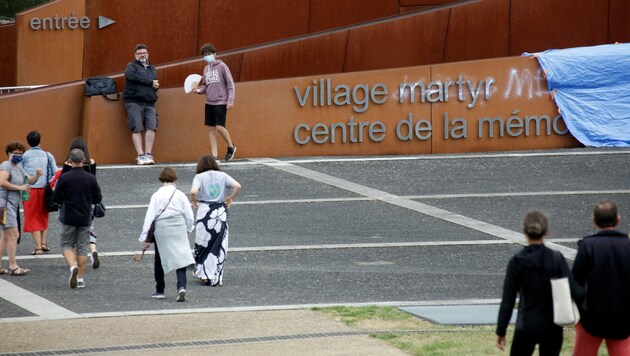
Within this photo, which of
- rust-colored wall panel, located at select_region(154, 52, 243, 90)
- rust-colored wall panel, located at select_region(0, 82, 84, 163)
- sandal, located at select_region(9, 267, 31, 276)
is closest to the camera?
sandal, located at select_region(9, 267, 31, 276)

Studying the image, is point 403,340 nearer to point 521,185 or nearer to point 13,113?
point 521,185

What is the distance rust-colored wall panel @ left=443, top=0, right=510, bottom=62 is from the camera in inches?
950

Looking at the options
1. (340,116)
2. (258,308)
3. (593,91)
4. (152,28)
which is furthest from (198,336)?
(152,28)

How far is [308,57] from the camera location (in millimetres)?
23828

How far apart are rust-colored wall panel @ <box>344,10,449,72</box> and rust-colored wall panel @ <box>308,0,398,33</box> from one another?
1.35m

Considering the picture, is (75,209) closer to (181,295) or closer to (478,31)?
(181,295)

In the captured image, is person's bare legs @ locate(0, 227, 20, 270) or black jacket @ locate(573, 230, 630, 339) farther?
person's bare legs @ locate(0, 227, 20, 270)

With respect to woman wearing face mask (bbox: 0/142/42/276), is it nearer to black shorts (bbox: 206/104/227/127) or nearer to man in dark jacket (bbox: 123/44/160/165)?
man in dark jacket (bbox: 123/44/160/165)

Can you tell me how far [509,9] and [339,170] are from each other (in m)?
6.16

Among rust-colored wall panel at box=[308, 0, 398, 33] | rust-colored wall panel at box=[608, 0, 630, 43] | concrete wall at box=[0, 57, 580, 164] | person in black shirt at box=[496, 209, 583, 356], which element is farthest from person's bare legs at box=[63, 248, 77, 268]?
rust-colored wall panel at box=[608, 0, 630, 43]

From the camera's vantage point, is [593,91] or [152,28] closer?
[593,91]

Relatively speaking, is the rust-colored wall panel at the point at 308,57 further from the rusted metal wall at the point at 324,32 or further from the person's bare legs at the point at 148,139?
the person's bare legs at the point at 148,139

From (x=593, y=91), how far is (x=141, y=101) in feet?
27.2

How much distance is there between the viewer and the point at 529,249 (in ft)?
24.6
